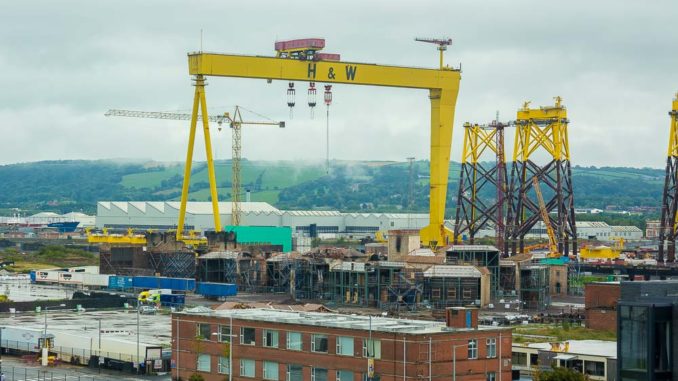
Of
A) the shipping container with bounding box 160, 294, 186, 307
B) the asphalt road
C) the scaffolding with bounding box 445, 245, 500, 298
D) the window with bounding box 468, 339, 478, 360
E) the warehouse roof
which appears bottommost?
the asphalt road

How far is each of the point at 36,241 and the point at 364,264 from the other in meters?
91.4

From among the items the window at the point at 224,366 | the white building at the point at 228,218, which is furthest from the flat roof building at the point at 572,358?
the white building at the point at 228,218

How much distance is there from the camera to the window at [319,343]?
42.2 metres

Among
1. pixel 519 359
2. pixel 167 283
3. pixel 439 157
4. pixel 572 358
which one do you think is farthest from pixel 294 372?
pixel 439 157

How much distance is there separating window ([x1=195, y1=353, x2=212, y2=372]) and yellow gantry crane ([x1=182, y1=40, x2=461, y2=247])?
4462cm

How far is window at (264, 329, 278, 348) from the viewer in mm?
43469

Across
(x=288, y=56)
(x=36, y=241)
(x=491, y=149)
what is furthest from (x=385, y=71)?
(x=36, y=241)

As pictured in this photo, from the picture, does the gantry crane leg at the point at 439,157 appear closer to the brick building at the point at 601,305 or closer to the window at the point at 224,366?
the brick building at the point at 601,305

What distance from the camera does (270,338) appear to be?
43625 millimetres

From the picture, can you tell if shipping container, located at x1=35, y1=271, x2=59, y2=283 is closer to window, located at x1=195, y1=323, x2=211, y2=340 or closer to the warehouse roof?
the warehouse roof

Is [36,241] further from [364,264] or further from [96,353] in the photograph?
[96,353]

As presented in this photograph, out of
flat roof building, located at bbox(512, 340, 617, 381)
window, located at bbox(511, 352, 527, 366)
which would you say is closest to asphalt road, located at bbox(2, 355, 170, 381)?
window, located at bbox(511, 352, 527, 366)

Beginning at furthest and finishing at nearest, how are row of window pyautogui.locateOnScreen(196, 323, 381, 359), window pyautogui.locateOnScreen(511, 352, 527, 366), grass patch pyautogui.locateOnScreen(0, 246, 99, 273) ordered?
1. grass patch pyautogui.locateOnScreen(0, 246, 99, 273)
2. window pyautogui.locateOnScreen(511, 352, 527, 366)
3. row of window pyautogui.locateOnScreen(196, 323, 381, 359)

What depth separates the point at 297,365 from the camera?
140ft
